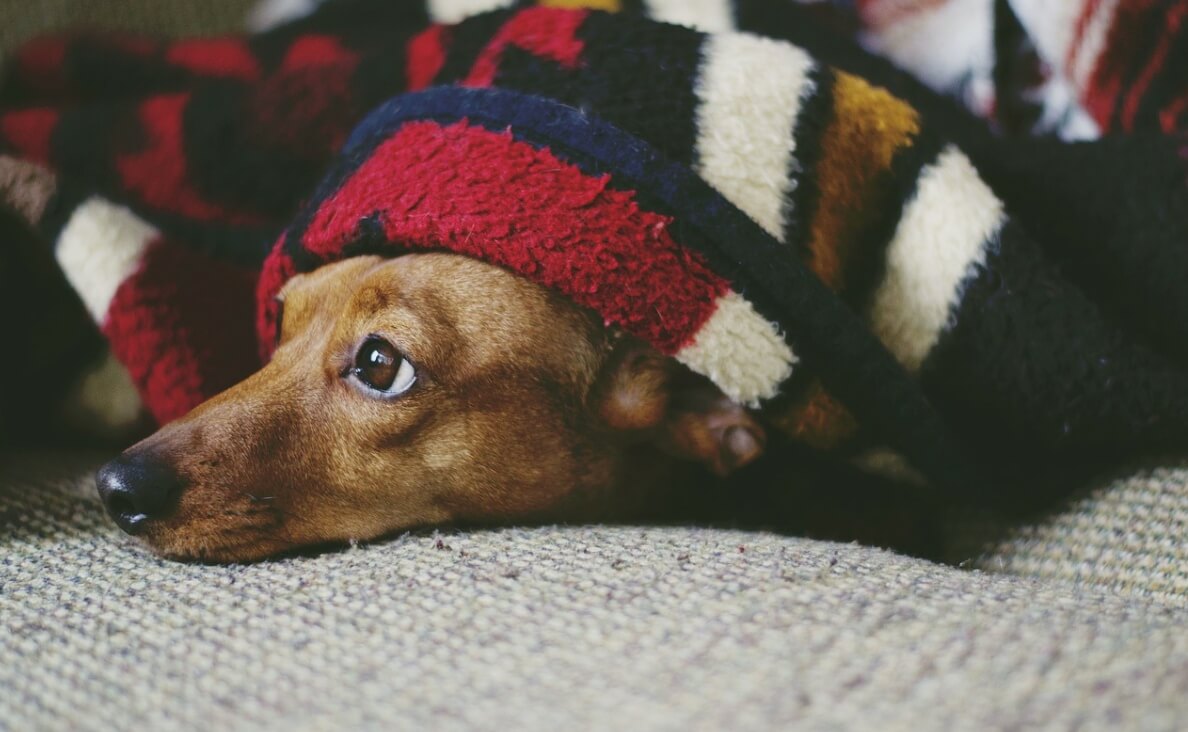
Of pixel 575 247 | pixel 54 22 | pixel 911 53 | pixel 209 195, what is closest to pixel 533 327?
pixel 575 247

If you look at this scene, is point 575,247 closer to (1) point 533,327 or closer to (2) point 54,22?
(1) point 533,327

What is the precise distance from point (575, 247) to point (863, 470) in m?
0.50

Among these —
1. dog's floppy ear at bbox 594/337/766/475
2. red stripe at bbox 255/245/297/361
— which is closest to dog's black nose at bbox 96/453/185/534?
red stripe at bbox 255/245/297/361

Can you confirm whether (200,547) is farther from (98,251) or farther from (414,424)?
(98,251)

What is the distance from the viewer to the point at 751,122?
3.67 ft

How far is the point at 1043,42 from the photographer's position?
4.93ft

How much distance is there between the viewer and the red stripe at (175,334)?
131 cm

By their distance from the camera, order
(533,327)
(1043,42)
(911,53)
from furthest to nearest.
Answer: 1. (911,53)
2. (1043,42)
3. (533,327)

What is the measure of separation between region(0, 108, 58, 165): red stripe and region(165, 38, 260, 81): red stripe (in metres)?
0.25

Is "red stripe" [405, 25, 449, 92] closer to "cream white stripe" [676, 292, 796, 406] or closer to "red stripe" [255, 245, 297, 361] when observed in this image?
"red stripe" [255, 245, 297, 361]

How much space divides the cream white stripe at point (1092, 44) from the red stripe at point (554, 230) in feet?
2.65

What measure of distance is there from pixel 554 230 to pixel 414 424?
10.7 inches

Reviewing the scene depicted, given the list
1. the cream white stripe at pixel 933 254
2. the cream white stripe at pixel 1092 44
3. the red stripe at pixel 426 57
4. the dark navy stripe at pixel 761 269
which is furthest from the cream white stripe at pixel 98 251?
the cream white stripe at pixel 1092 44

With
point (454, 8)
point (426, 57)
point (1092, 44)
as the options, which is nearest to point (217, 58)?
point (454, 8)
